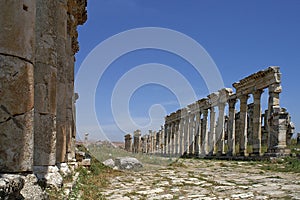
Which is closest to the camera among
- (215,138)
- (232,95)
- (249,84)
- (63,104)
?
(63,104)

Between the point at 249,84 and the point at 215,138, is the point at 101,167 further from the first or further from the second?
the point at 215,138

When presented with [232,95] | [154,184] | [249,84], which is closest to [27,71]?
[154,184]

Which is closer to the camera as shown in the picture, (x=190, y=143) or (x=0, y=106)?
(x=0, y=106)

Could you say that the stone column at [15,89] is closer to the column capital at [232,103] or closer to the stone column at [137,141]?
the column capital at [232,103]

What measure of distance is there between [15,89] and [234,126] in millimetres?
23687

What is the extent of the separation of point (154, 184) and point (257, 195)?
3.11 m

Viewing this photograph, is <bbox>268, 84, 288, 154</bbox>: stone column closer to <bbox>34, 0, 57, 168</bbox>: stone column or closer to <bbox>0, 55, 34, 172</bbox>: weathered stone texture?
<bbox>34, 0, 57, 168</bbox>: stone column

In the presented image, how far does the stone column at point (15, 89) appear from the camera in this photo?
4316mm

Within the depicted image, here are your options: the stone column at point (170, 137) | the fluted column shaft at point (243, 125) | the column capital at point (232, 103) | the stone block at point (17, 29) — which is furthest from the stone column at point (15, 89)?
the stone column at point (170, 137)

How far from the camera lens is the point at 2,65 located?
14.0 ft

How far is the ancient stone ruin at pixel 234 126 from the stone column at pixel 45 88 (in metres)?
16.0

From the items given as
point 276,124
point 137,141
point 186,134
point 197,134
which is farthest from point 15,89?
point 137,141

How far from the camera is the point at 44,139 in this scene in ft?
22.4

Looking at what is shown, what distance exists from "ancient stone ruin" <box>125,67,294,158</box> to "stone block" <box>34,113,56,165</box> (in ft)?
52.3
